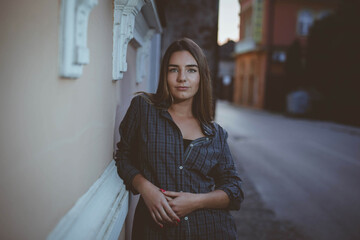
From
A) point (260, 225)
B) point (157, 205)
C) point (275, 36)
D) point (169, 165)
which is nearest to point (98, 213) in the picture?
point (157, 205)

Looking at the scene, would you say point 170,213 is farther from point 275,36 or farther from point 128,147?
point 275,36

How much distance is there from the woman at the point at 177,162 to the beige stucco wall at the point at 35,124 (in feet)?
1.63

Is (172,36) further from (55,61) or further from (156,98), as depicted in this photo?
(55,61)

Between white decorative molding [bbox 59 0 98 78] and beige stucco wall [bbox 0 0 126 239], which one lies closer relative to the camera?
beige stucco wall [bbox 0 0 126 239]

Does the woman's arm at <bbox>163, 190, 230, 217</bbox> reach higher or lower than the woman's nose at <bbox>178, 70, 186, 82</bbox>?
lower

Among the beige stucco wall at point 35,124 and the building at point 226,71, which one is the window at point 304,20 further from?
the beige stucco wall at point 35,124

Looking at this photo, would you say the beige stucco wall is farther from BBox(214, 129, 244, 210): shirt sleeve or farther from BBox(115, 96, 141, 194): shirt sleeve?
BBox(214, 129, 244, 210): shirt sleeve

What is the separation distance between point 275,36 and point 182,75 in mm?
25082

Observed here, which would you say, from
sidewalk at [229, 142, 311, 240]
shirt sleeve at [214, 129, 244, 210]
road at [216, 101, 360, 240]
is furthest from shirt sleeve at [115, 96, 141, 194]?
road at [216, 101, 360, 240]

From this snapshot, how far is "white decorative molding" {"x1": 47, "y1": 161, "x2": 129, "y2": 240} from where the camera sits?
972 millimetres

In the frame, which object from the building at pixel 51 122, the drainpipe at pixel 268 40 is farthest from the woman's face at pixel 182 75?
the drainpipe at pixel 268 40

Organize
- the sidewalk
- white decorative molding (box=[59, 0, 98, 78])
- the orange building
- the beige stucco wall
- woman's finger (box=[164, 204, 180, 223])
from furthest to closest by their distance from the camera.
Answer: the orange building, the sidewalk, woman's finger (box=[164, 204, 180, 223]), white decorative molding (box=[59, 0, 98, 78]), the beige stucco wall

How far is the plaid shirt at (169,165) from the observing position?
5.18 ft

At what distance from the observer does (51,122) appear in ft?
2.91
